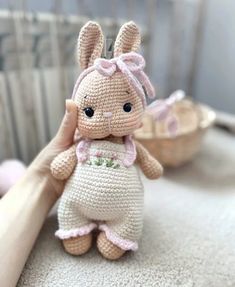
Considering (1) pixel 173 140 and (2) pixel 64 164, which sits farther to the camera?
(1) pixel 173 140

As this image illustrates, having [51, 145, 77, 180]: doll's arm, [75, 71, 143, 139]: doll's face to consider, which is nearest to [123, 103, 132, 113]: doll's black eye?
[75, 71, 143, 139]: doll's face

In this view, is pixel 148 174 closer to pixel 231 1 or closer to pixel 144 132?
pixel 144 132

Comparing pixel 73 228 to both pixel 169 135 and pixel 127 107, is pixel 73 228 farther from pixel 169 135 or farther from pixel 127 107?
pixel 169 135

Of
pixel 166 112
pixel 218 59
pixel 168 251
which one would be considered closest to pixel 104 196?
pixel 168 251

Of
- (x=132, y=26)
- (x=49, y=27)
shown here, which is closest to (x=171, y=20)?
(x=49, y=27)

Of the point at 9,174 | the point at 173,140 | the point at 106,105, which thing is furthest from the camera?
the point at 173,140

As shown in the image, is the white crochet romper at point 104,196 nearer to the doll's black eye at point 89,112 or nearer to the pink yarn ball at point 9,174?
the doll's black eye at point 89,112

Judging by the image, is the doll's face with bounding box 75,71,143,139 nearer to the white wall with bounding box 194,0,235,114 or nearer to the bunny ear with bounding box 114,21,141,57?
the bunny ear with bounding box 114,21,141,57
